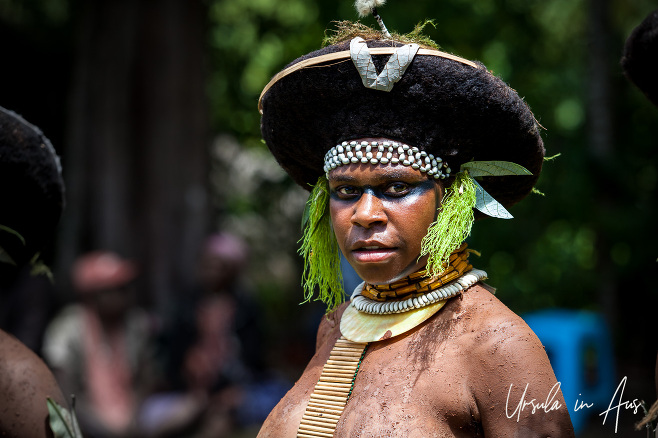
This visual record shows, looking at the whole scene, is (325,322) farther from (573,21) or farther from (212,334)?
(573,21)

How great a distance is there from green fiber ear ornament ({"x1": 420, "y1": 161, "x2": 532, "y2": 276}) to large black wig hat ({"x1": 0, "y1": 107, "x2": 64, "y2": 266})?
153 centimetres

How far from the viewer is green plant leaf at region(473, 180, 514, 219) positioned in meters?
2.72

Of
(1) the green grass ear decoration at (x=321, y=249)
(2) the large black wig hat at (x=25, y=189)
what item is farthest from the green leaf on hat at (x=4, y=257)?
(1) the green grass ear decoration at (x=321, y=249)

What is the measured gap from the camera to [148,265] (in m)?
8.62

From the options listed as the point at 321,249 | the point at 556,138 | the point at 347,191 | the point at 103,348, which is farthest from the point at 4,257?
the point at 556,138

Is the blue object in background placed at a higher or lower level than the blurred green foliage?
lower

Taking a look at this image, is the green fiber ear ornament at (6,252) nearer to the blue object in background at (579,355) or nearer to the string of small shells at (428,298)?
the string of small shells at (428,298)

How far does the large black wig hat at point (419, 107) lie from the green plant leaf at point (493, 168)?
0.12 feet

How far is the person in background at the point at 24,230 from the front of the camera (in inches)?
116

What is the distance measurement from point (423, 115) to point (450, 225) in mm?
377

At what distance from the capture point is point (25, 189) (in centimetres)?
311

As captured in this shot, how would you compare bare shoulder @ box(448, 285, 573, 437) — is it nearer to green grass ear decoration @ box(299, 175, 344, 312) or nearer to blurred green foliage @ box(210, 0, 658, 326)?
green grass ear decoration @ box(299, 175, 344, 312)

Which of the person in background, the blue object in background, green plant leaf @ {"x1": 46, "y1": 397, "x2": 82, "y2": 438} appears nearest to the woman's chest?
green plant leaf @ {"x1": 46, "y1": 397, "x2": 82, "y2": 438}

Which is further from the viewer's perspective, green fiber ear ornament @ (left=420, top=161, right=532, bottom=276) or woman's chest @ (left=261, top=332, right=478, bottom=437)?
green fiber ear ornament @ (left=420, top=161, right=532, bottom=276)
